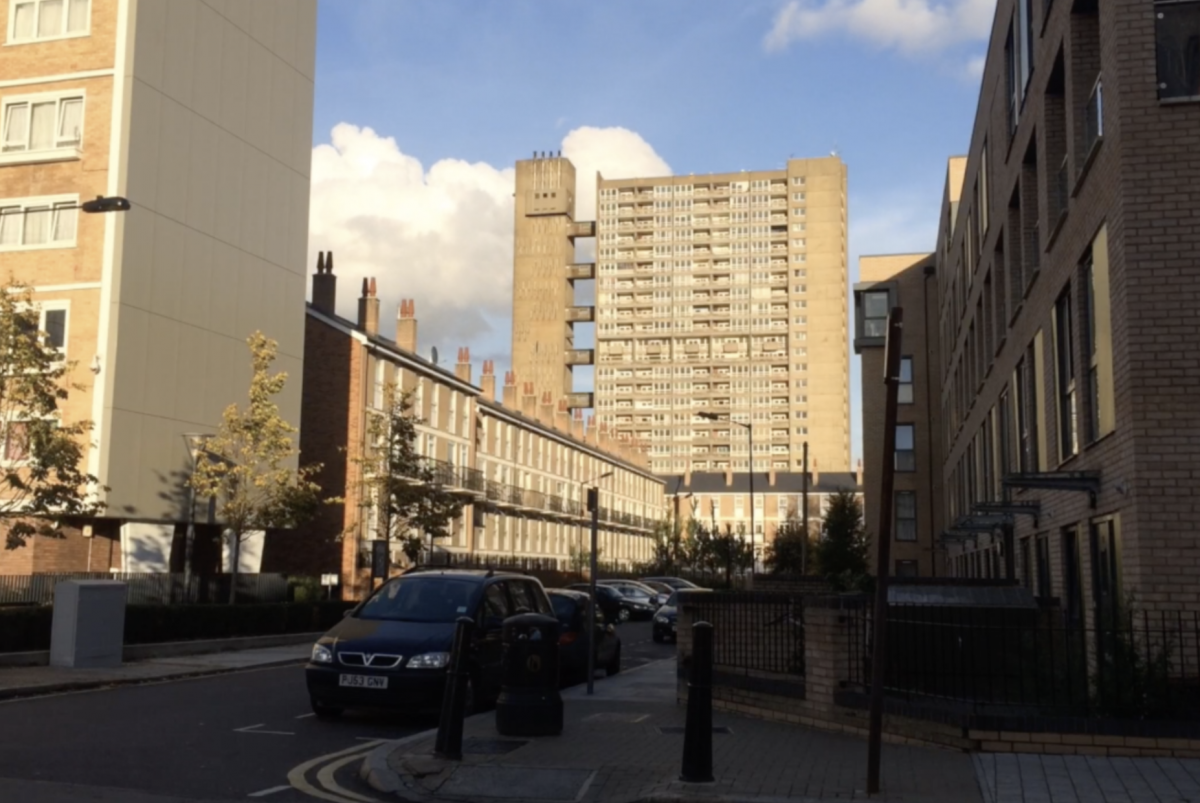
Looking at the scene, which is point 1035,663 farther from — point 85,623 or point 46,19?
point 46,19

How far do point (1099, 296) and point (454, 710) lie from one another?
31.1ft

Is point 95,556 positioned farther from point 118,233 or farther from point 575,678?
point 575,678

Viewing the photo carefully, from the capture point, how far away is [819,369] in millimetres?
150625

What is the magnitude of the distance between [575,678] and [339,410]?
105ft

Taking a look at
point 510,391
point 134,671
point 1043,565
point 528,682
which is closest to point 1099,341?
point 1043,565

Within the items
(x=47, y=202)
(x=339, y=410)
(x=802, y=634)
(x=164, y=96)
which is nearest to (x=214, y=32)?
(x=164, y=96)

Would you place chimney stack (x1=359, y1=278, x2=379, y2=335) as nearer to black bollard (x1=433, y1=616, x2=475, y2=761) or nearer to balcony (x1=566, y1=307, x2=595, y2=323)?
black bollard (x1=433, y1=616, x2=475, y2=761)

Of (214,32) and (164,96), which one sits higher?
(214,32)

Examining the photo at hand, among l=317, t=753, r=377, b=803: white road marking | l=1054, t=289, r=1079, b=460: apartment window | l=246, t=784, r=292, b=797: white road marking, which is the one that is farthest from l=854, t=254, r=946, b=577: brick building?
l=246, t=784, r=292, b=797: white road marking

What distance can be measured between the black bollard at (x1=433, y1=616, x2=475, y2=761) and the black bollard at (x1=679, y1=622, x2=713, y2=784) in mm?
2200

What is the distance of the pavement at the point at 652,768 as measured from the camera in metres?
9.51

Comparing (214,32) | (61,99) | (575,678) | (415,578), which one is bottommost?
(575,678)

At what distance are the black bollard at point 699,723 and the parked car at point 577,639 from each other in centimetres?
910

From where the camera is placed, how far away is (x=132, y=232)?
35281 millimetres
